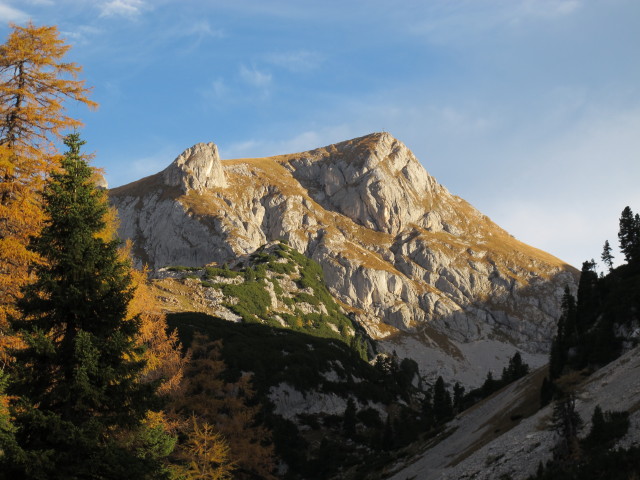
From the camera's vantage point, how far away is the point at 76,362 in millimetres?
14461

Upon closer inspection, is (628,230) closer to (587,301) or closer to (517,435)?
(587,301)

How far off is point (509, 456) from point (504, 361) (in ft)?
580

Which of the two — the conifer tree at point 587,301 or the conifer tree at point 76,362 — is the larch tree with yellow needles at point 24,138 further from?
the conifer tree at point 587,301

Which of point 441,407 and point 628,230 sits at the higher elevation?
point 628,230

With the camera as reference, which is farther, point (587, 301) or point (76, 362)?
point (587, 301)

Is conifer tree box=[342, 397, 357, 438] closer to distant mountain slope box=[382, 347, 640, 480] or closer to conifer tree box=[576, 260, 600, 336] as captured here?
distant mountain slope box=[382, 347, 640, 480]

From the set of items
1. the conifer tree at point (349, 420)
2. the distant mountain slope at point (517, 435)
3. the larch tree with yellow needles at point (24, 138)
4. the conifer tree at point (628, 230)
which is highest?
the larch tree with yellow needles at point (24, 138)

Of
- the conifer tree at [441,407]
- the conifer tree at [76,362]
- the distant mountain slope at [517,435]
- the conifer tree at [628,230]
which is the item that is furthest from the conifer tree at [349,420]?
the conifer tree at [76,362]

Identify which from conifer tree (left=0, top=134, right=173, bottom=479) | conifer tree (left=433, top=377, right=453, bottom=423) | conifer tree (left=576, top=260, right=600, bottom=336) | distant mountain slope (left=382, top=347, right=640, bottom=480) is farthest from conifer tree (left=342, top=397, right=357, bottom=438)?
conifer tree (left=0, top=134, right=173, bottom=479)

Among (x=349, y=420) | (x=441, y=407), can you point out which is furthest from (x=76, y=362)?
(x=441, y=407)

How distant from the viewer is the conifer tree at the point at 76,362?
13172mm

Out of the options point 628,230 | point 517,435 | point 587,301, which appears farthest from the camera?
point 628,230

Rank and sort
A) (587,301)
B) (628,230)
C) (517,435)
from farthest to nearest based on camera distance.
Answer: (628,230)
(587,301)
(517,435)

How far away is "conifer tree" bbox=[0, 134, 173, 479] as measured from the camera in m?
13.2
